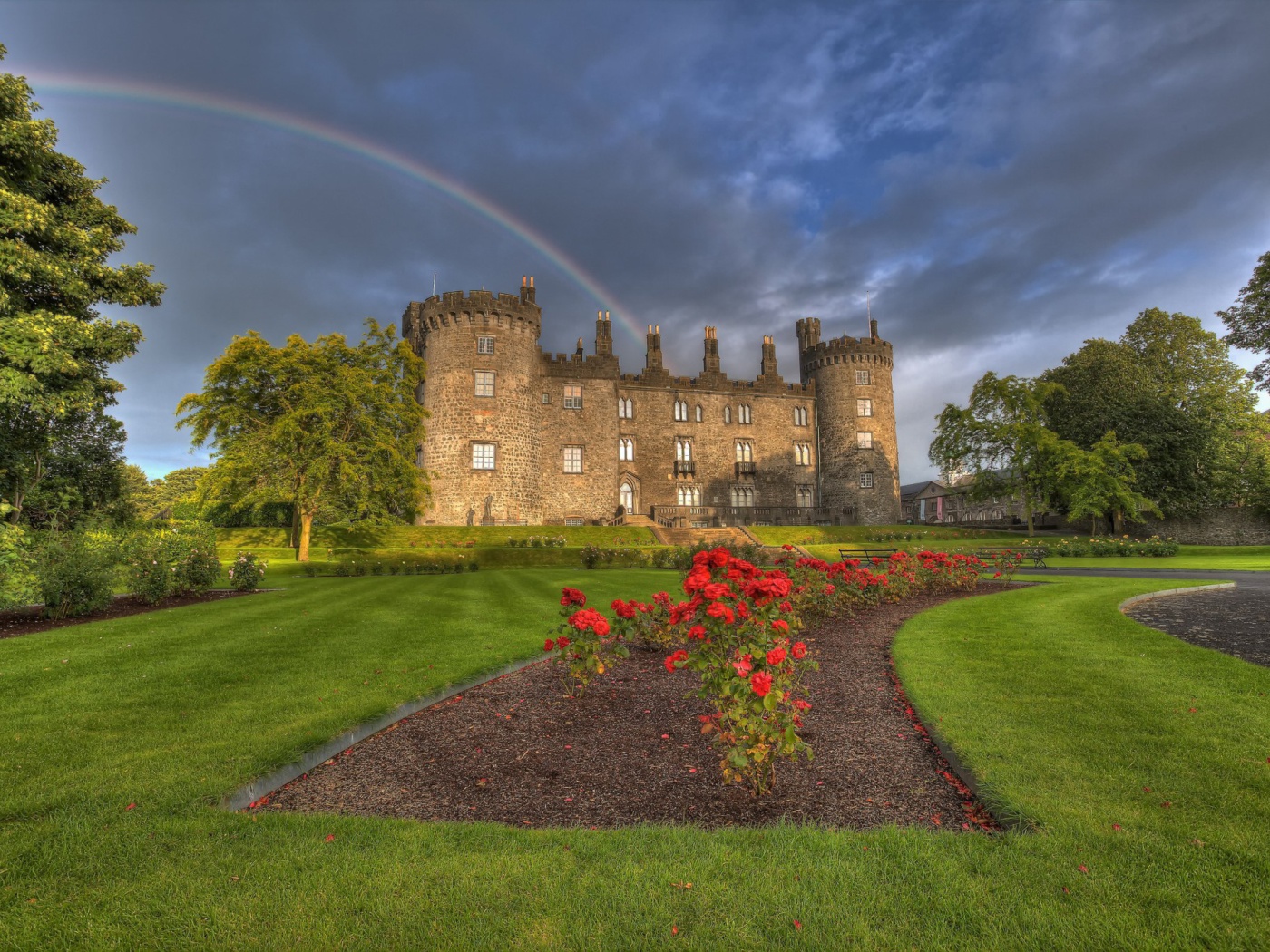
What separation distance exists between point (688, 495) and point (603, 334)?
45.5ft

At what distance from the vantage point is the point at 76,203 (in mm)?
19953

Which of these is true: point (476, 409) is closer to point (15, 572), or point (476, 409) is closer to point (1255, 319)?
point (15, 572)

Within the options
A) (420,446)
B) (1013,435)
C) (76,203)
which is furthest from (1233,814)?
(1013,435)

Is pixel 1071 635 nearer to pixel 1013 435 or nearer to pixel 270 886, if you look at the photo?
pixel 270 886

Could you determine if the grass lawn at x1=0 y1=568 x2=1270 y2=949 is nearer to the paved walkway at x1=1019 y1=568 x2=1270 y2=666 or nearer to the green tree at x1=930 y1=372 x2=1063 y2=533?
the paved walkway at x1=1019 y1=568 x2=1270 y2=666

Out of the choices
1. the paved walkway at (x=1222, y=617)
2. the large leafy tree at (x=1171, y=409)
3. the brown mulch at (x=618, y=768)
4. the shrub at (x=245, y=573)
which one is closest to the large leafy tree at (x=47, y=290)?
the shrub at (x=245, y=573)

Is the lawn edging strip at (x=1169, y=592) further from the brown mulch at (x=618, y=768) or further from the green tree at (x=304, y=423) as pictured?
the green tree at (x=304, y=423)

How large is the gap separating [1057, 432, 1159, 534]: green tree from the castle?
13.4 metres

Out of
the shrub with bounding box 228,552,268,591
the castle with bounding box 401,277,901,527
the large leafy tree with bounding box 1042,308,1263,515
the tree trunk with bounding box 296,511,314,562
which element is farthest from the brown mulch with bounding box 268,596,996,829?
the large leafy tree with bounding box 1042,308,1263,515

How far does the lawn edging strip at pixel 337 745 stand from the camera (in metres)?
4.58

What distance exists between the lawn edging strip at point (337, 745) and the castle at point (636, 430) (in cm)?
2987

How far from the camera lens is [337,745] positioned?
5680mm

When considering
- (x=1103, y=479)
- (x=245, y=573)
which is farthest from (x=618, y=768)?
(x=1103, y=479)

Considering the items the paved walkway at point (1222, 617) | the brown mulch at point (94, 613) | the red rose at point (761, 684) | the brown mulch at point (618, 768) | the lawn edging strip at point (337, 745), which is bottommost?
the brown mulch at point (618, 768)
